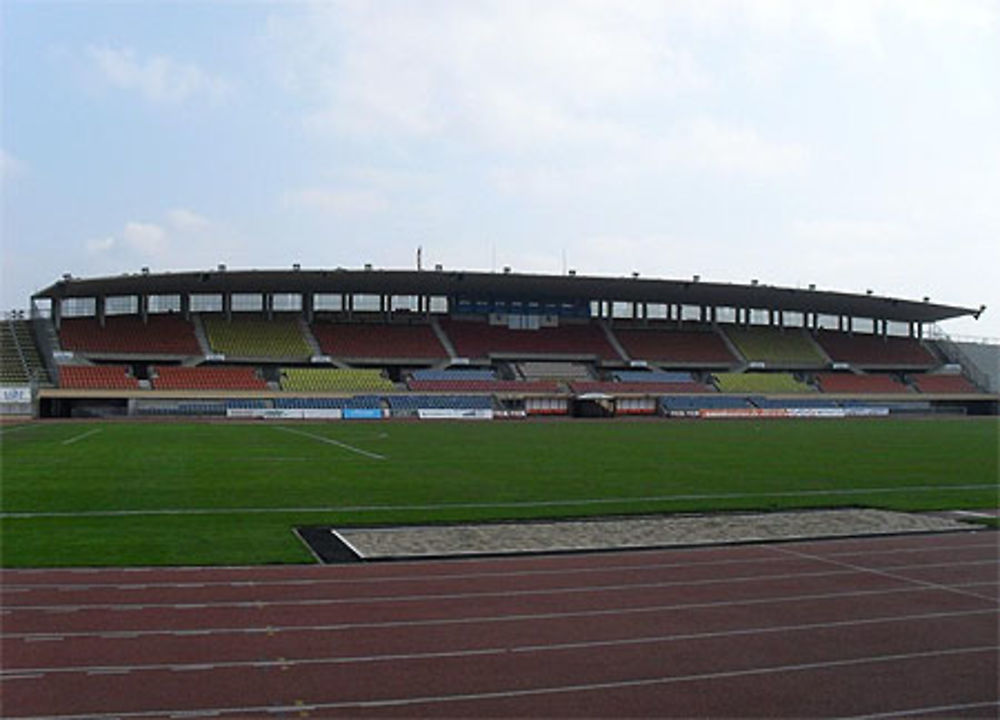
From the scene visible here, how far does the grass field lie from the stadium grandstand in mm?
16631

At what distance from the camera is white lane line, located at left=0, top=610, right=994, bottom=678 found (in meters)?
9.12

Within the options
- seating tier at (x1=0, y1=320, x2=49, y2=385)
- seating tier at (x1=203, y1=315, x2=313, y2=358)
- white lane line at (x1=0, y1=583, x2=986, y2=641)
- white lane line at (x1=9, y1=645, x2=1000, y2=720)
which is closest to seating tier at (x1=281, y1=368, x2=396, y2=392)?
seating tier at (x1=203, y1=315, x2=313, y2=358)

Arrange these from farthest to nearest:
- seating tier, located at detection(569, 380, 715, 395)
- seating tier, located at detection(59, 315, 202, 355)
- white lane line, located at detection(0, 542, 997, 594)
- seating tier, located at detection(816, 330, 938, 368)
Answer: seating tier, located at detection(816, 330, 938, 368) → seating tier, located at detection(569, 380, 715, 395) → seating tier, located at detection(59, 315, 202, 355) → white lane line, located at detection(0, 542, 997, 594)

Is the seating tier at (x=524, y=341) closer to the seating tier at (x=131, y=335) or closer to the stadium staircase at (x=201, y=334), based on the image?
the stadium staircase at (x=201, y=334)

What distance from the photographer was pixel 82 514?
18328 millimetres

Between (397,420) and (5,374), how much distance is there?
2446cm

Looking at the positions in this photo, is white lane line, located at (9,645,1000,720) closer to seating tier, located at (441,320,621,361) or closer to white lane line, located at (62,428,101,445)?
white lane line, located at (62,428,101,445)

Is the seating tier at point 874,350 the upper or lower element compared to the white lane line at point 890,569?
upper

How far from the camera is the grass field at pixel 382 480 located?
1653 cm

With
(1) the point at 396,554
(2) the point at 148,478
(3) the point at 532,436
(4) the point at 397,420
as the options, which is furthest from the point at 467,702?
(4) the point at 397,420

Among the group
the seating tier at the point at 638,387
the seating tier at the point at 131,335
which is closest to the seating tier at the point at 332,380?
the seating tier at the point at 131,335

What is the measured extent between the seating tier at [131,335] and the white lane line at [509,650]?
6088 centimetres

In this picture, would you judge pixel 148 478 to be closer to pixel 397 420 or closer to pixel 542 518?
pixel 542 518

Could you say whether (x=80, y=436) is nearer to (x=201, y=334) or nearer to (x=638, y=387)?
(x=201, y=334)
